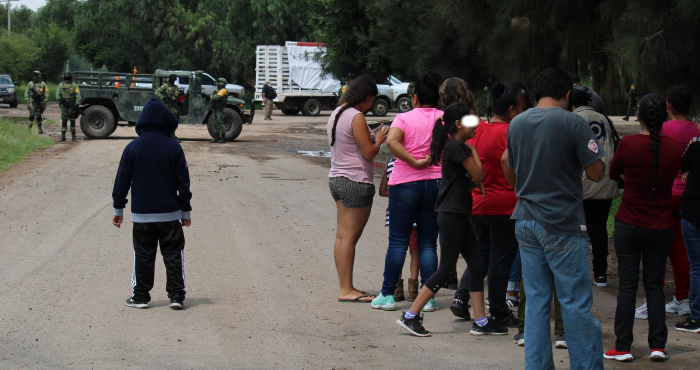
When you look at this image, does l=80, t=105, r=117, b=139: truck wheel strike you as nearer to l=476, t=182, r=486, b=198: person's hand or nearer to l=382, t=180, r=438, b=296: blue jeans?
l=382, t=180, r=438, b=296: blue jeans

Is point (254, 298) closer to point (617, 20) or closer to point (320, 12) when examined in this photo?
point (617, 20)

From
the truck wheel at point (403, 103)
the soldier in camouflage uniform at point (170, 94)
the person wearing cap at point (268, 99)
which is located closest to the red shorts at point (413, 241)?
the soldier in camouflage uniform at point (170, 94)

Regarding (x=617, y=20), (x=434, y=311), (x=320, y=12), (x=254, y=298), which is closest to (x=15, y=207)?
(x=254, y=298)

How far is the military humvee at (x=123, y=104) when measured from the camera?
2127 centimetres

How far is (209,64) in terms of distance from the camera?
4906 cm

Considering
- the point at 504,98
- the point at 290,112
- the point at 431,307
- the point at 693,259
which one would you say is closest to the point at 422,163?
the point at 504,98

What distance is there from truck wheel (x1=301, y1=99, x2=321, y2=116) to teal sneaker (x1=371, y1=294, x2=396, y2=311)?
31.4m

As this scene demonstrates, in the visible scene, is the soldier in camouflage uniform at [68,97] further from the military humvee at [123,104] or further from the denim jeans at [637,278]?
the denim jeans at [637,278]

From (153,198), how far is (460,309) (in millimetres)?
2479

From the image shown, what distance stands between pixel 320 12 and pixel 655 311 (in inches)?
918

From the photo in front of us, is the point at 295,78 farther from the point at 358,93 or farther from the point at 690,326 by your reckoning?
the point at 690,326

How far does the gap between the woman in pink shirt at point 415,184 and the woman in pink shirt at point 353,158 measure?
0.26 meters

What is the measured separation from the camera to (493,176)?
5.36 metres

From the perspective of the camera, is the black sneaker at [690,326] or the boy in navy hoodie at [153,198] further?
the boy in navy hoodie at [153,198]
